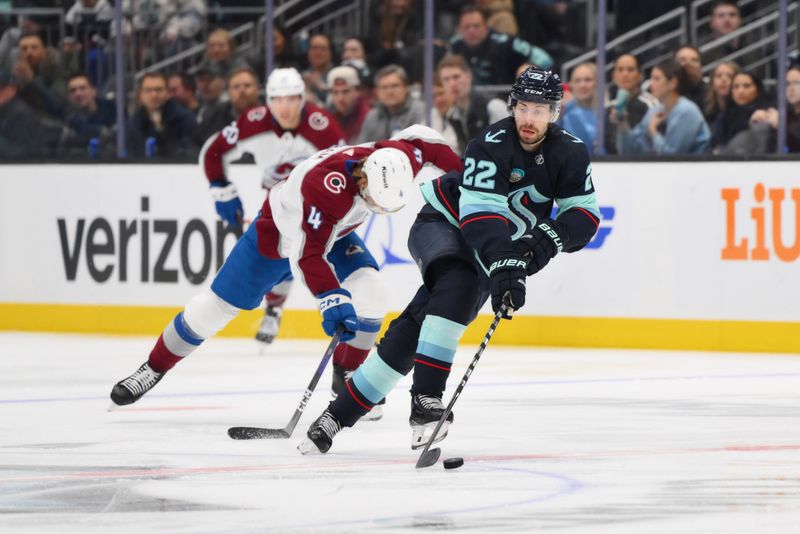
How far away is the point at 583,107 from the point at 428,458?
4846 millimetres

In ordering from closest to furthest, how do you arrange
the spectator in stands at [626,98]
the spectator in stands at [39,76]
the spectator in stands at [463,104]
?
the spectator in stands at [626,98] → the spectator in stands at [463,104] → the spectator in stands at [39,76]

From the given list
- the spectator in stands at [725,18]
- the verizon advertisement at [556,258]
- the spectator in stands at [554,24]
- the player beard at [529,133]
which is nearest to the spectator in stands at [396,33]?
the spectator in stands at [554,24]

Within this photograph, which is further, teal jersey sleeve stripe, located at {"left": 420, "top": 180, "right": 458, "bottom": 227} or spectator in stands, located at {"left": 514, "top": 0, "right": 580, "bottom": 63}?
spectator in stands, located at {"left": 514, "top": 0, "right": 580, "bottom": 63}

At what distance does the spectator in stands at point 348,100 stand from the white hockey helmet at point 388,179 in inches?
174

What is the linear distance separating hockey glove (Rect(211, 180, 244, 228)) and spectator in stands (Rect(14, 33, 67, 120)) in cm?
212

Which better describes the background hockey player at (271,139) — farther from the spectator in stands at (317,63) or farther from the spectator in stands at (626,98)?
the spectator in stands at (626,98)

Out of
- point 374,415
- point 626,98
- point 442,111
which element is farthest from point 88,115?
point 374,415

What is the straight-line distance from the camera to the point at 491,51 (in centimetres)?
988

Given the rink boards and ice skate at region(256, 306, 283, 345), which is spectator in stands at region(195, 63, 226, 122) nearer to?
the rink boards

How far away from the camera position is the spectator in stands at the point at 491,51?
9.80 metres

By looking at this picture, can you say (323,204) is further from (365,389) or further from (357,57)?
(357,57)

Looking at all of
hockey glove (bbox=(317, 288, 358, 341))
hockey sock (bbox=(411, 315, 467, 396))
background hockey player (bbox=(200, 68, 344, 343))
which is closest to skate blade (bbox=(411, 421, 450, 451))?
hockey sock (bbox=(411, 315, 467, 396))

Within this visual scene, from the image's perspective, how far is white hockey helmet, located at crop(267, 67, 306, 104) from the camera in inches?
346

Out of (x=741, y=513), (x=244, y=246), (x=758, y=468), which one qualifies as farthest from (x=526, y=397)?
(x=741, y=513)
